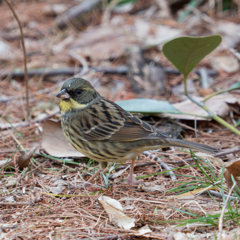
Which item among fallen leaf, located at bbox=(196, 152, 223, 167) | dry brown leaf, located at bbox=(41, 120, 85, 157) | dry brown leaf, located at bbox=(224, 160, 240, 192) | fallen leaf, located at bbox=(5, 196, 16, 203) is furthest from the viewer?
dry brown leaf, located at bbox=(41, 120, 85, 157)

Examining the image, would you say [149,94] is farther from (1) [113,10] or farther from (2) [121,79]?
(1) [113,10]

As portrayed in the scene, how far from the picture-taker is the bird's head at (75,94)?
3.77 m

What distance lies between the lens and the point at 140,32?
26.2ft

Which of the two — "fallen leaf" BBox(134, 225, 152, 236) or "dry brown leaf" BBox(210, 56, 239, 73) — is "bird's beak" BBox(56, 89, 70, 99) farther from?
"dry brown leaf" BBox(210, 56, 239, 73)

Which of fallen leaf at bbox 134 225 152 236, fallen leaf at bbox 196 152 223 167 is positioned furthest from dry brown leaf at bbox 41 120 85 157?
fallen leaf at bbox 134 225 152 236

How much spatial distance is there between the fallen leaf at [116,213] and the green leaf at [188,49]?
210 cm

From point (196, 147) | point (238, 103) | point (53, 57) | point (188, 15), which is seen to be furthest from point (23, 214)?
point (188, 15)

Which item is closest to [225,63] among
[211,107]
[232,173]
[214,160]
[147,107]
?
[211,107]

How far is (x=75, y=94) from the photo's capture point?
3.86 m

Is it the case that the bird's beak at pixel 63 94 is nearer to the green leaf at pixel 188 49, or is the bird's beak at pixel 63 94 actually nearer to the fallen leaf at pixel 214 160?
the green leaf at pixel 188 49

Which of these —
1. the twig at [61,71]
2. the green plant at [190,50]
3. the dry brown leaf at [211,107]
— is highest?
the green plant at [190,50]

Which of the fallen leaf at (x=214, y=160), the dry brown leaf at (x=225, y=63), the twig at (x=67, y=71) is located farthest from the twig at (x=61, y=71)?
the fallen leaf at (x=214, y=160)

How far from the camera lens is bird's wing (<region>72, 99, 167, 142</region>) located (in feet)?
11.9

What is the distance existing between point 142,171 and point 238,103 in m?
1.99
